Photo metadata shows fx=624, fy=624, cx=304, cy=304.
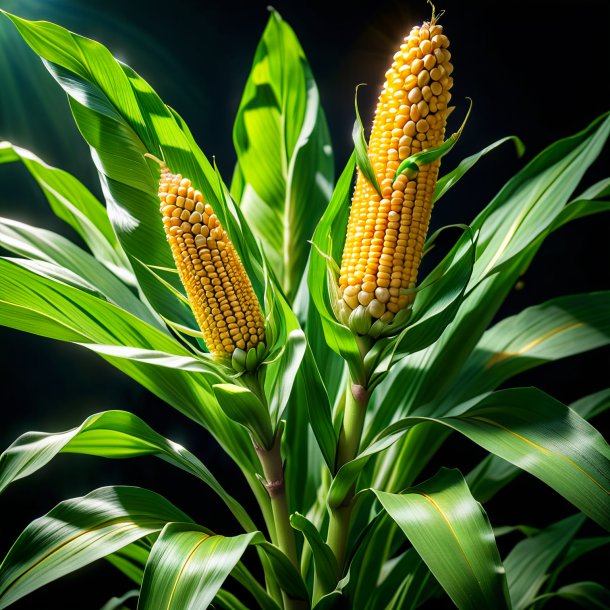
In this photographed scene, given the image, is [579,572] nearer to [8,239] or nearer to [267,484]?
[267,484]

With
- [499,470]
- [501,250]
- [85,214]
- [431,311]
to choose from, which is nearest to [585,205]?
[501,250]

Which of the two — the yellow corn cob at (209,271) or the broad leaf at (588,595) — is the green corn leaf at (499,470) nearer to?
the broad leaf at (588,595)

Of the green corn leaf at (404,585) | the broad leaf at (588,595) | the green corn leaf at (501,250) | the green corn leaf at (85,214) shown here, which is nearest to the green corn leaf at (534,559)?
the broad leaf at (588,595)

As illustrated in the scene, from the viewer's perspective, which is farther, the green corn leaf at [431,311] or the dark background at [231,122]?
the dark background at [231,122]

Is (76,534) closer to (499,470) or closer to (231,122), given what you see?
(499,470)

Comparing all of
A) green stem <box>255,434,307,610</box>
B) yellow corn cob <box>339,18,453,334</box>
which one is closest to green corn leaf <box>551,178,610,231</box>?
yellow corn cob <box>339,18,453,334</box>

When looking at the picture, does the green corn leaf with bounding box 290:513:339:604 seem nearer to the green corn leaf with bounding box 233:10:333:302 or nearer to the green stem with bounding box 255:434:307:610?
the green stem with bounding box 255:434:307:610

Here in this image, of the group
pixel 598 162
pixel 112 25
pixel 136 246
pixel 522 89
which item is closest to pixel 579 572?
pixel 598 162
